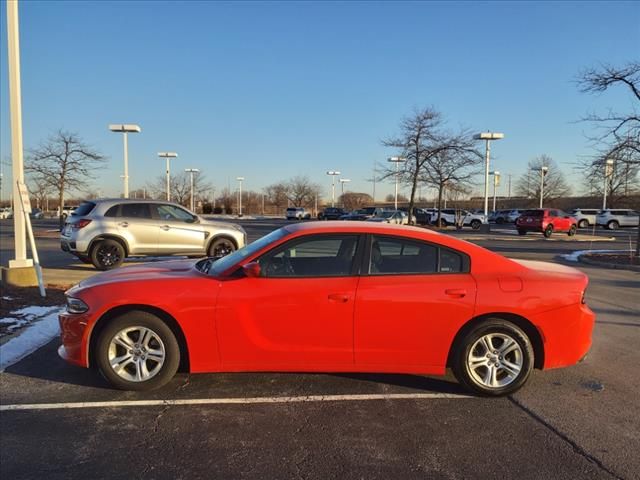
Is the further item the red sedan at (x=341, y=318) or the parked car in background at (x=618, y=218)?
the parked car in background at (x=618, y=218)

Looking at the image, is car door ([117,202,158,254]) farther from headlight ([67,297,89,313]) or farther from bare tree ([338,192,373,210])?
bare tree ([338,192,373,210])

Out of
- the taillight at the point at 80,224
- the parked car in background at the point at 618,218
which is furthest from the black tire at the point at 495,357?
the parked car in background at the point at 618,218

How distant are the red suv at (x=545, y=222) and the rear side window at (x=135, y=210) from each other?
2479 centimetres

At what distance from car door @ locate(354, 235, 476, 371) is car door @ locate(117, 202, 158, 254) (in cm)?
856

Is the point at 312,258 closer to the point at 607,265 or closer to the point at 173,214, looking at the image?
the point at 173,214

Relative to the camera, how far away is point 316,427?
3.59 m

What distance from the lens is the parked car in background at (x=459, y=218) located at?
39312mm

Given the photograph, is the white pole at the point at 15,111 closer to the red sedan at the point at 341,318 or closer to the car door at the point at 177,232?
the car door at the point at 177,232

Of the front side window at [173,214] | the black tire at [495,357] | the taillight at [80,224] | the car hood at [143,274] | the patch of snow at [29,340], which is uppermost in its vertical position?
the front side window at [173,214]

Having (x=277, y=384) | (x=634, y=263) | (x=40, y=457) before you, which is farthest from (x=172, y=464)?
(x=634, y=263)

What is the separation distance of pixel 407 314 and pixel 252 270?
137 centimetres

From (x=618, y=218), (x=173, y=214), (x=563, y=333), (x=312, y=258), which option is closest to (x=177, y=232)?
(x=173, y=214)

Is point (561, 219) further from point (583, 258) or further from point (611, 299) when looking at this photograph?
point (611, 299)

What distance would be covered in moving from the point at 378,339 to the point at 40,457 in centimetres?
257
